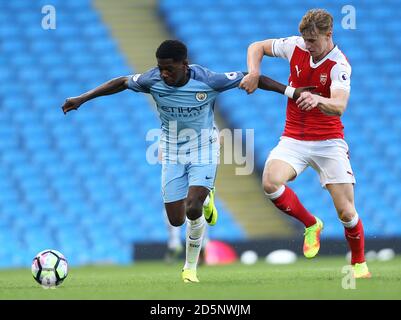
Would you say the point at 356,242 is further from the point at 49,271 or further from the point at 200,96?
the point at 49,271

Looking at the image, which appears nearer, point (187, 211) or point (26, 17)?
point (187, 211)

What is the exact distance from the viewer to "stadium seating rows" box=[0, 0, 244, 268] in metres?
16.2

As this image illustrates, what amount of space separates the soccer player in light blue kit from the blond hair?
547 mm

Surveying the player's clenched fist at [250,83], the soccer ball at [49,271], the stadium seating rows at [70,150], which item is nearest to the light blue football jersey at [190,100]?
the player's clenched fist at [250,83]

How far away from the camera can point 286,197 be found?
9.36 m

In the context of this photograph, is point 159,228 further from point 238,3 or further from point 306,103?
point 306,103

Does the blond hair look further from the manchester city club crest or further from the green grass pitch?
the green grass pitch

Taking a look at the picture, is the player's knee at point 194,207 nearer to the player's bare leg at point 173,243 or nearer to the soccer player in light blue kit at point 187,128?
the soccer player in light blue kit at point 187,128

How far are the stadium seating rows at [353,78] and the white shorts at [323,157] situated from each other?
7.26 metres

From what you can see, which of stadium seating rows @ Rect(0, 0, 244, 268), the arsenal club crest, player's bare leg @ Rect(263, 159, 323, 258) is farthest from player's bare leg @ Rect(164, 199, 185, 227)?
stadium seating rows @ Rect(0, 0, 244, 268)

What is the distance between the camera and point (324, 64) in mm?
9070

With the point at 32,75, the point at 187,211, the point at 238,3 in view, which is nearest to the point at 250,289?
the point at 187,211
